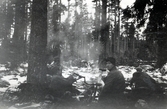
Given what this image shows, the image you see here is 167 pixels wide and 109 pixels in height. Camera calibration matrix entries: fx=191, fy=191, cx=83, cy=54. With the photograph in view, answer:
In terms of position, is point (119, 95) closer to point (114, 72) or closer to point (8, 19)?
point (114, 72)

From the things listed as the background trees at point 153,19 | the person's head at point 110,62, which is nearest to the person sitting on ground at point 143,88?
the person's head at point 110,62

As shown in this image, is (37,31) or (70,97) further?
(37,31)

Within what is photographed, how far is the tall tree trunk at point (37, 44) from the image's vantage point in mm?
7328

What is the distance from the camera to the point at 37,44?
735 centimetres

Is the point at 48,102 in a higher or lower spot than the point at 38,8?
lower

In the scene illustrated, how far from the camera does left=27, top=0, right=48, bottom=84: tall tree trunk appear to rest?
7.33 m

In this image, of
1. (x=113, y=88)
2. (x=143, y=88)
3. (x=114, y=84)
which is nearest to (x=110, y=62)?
(x=114, y=84)

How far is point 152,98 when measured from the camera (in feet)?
20.3

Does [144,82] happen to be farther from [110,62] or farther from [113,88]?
[110,62]

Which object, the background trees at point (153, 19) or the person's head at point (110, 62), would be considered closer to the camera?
the person's head at point (110, 62)

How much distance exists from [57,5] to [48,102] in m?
13.0

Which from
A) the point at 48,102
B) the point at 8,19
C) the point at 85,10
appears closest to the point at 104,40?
the point at 48,102

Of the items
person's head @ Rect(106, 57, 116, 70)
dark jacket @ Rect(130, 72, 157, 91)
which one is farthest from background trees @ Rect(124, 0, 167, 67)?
person's head @ Rect(106, 57, 116, 70)

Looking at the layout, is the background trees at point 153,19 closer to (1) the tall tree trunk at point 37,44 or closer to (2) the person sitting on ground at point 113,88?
(2) the person sitting on ground at point 113,88
